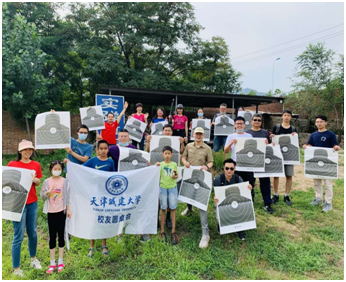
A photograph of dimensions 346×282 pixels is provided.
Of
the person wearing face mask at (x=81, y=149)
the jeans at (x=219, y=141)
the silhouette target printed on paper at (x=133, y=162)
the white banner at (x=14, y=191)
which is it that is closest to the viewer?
A: the white banner at (x=14, y=191)

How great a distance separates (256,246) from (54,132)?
406 centimetres

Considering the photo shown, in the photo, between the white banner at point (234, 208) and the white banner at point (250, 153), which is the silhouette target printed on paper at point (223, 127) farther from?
the white banner at point (234, 208)

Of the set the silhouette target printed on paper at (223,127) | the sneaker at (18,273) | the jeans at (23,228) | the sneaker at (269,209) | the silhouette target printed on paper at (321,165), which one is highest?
the silhouette target printed on paper at (223,127)

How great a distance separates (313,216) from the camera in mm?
4789

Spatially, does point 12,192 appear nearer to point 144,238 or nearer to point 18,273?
point 18,273

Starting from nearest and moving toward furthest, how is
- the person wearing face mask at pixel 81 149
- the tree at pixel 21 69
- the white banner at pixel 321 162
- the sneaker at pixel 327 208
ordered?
the person wearing face mask at pixel 81 149, the white banner at pixel 321 162, the sneaker at pixel 327 208, the tree at pixel 21 69

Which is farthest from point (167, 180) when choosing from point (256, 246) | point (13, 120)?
point (13, 120)

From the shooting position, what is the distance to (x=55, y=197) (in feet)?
10.2

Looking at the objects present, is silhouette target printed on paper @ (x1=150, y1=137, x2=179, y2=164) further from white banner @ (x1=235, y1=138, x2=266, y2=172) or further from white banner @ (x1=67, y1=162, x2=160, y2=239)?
white banner @ (x1=235, y1=138, x2=266, y2=172)

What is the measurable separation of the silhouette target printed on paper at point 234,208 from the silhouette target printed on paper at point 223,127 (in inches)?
127

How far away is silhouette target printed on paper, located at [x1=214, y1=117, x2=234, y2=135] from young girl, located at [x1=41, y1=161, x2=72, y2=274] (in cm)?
460

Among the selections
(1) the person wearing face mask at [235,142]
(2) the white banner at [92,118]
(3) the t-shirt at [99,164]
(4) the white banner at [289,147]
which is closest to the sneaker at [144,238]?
(3) the t-shirt at [99,164]

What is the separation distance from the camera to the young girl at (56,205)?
A: 3070 mm

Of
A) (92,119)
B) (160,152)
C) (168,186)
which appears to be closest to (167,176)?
(168,186)
